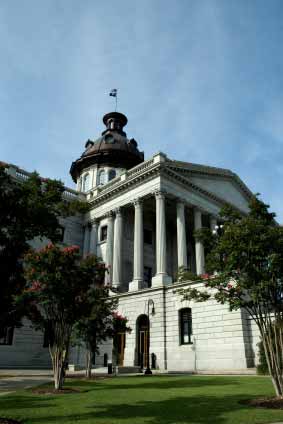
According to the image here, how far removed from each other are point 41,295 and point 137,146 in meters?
49.5

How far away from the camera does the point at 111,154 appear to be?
55.1 metres

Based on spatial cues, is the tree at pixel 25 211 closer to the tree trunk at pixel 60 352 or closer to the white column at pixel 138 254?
the tree trunk at pixel 60 352

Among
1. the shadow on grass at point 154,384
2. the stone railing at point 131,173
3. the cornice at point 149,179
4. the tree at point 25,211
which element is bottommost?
the shadow on grass at point 154,384

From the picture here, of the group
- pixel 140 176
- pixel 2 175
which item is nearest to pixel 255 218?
pixel 2 175

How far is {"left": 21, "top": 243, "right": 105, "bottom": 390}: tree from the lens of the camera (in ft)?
48.0

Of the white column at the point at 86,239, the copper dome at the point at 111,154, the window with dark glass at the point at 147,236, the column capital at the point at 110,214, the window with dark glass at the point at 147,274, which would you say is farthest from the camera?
the copper dome at the point at 111,154

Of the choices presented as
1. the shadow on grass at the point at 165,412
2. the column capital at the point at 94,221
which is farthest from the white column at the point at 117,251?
the shadow on grass at the point at 165,412

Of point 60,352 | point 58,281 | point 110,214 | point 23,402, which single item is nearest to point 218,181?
point 110,214

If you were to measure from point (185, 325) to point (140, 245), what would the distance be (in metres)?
9.91

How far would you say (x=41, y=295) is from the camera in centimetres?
1459

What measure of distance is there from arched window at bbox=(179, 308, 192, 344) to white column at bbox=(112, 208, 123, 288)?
351 inches

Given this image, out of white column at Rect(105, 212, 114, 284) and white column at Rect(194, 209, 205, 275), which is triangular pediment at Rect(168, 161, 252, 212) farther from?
white column at Rect(105, 212, 114, 284)

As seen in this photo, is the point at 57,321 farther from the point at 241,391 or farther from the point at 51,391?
the point at 241,391

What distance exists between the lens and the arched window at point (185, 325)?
2794 cm
